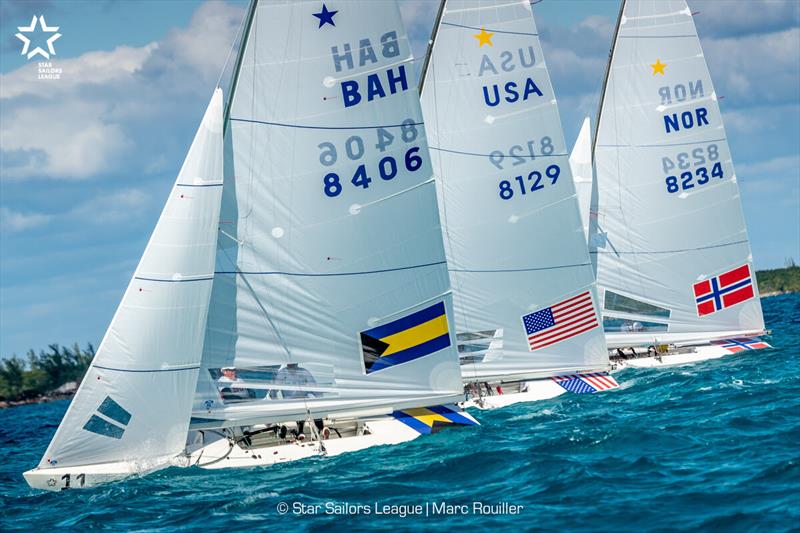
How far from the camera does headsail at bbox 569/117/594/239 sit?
31938mm

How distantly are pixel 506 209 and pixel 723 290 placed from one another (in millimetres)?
9819

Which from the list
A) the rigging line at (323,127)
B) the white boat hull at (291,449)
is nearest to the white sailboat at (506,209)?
the rigging line at (323,127)

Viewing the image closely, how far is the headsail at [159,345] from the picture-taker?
737 inches

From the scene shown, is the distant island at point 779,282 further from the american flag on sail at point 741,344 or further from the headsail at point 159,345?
the headsail at point 159,345

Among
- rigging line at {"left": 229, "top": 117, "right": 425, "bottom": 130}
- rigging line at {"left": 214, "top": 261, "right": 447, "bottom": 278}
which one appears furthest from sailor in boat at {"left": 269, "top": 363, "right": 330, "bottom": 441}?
rigging line at {"left": 229, "top": 117, "right": 425, "bottom": 130}

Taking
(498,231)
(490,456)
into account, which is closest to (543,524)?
(490,456)

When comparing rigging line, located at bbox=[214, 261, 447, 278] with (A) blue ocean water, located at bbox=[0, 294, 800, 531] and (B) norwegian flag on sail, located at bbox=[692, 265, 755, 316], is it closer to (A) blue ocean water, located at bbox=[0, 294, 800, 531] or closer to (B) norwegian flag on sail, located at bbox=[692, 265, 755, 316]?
(A) blue ocean water, located at bbox=[0, 294, 800, 531]

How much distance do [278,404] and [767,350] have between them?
56.3 feet

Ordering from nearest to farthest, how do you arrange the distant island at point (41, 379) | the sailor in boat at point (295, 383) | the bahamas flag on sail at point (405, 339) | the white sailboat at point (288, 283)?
the white sailboat at point (288, 283), the sailor in boat at point (295, 383), the bahamas flag on sail at point (405, 339), the distant island at point (41, 379)

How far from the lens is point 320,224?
20.3m

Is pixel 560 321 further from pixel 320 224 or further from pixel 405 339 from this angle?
pixel 320 224

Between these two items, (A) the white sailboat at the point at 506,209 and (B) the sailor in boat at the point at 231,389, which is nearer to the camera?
→ (B) the sailor in boat at the point at 231,389

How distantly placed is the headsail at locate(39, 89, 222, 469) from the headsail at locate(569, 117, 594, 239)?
14895 mm

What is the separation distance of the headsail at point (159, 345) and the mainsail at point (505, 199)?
7.73 m
